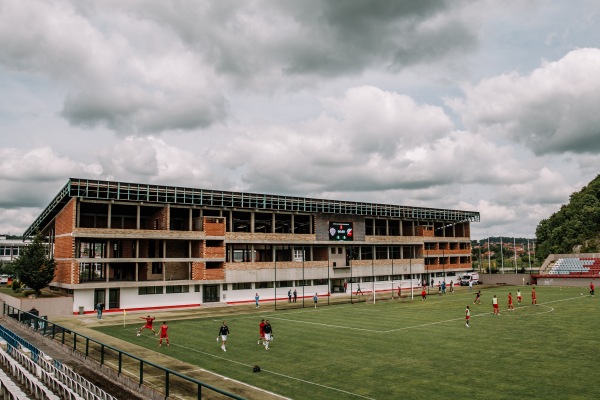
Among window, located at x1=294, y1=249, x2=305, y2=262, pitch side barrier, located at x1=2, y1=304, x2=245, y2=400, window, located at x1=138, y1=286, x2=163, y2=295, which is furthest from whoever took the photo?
window, located at x1=294, y1=249, x2=305, y2=262

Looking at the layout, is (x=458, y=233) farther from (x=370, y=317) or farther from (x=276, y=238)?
(x=370, y=317)

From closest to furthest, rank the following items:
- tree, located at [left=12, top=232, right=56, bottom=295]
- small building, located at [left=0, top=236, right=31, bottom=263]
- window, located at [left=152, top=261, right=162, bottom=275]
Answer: tree, located at [left=12, top=232, right=56, bottom=295]
window, located at [left=152, top=261, right=162, bottom=275]
small building, located at [left=0, top=236, right=31, bottom=263]

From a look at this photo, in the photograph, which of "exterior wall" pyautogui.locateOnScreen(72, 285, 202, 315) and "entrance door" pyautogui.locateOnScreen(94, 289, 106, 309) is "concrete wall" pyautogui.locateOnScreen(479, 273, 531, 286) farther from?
"entrance door" pyautogui.locateOnScreen(94, 289, 106, 309)

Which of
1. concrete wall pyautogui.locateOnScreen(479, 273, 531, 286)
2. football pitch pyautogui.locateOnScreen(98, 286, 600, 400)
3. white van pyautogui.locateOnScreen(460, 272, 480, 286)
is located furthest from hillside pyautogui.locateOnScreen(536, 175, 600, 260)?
football pitch pyautogui.locateOnScreen(98, 286, 600, 400)

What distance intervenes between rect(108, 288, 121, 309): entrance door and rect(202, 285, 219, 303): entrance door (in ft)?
37.4

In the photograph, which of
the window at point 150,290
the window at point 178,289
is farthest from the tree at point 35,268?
the window at point 178,289

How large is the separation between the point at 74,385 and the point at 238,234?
4991 cm

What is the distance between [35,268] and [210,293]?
22.0 m

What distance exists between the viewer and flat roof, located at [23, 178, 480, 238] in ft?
192

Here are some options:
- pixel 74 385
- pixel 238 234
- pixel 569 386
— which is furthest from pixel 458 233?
pixel 74 385

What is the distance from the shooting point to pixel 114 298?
5906cm

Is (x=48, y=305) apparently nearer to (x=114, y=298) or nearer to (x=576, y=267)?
(x=114, y=298)

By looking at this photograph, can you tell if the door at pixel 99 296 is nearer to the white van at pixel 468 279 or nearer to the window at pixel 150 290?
the window at pixel 150 290

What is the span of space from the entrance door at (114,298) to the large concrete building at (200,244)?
121mm
